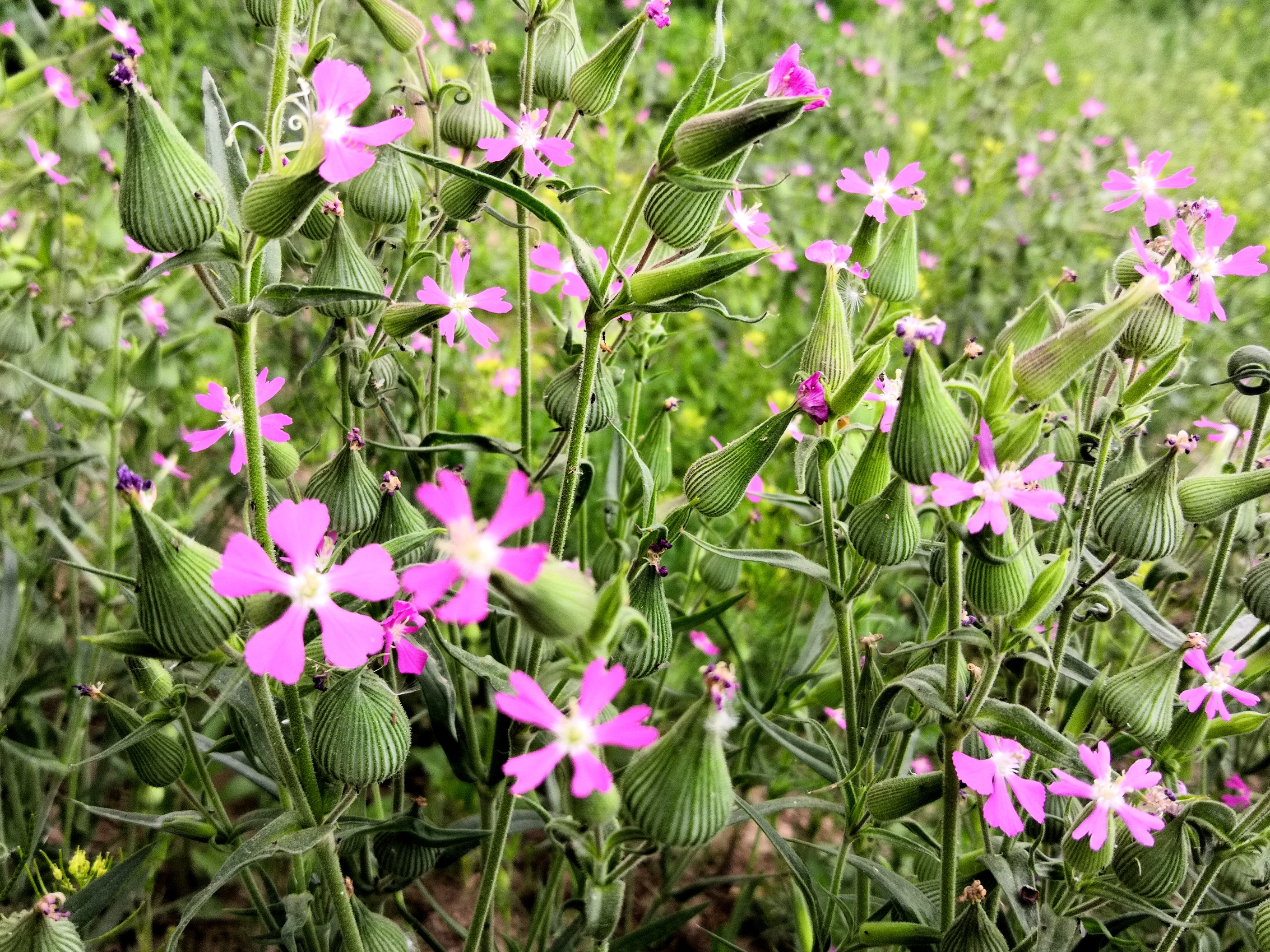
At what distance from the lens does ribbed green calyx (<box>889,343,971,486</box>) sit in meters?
0.82

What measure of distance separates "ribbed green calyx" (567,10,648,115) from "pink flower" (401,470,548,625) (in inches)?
23.6

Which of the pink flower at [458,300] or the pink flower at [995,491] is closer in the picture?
the pink flower at [995,491]

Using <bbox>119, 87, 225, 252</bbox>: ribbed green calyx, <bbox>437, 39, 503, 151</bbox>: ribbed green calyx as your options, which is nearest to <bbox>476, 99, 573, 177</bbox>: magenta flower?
<bbox>437, 39, 503, 151</bbox>: ribbed green calyx

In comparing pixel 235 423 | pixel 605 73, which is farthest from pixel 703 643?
pixel 605 73

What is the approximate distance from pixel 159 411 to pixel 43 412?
0.51m

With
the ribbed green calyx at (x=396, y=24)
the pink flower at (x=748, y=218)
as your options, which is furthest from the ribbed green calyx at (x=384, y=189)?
the pink flower at (x=748, y=218)

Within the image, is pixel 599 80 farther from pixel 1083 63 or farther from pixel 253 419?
pixel 1083 63

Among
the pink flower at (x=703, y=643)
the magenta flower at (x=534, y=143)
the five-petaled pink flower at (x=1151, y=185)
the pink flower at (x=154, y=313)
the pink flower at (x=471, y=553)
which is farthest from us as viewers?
the pink flower at (x=154, y=313)

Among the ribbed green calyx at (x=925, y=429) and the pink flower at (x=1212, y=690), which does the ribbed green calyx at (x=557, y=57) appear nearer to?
the ribbed green calyx at (x=925, y=429)

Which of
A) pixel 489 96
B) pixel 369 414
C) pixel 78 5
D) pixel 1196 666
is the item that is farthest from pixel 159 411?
pixel 1196 666

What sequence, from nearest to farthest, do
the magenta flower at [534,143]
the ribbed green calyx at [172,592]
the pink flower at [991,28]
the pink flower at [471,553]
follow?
the pink flower at [471,553]
the ribbed green calyx at [172,592]
the magenta flower at [534,143]
the pink flower at [991,28]

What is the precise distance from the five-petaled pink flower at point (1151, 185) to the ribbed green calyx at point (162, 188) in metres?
1.10

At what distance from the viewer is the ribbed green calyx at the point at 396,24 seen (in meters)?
1.11

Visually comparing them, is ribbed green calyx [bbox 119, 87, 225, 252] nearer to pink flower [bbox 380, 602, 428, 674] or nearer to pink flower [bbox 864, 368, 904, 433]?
pink flower [bbox 380, 602, 428, 674]
